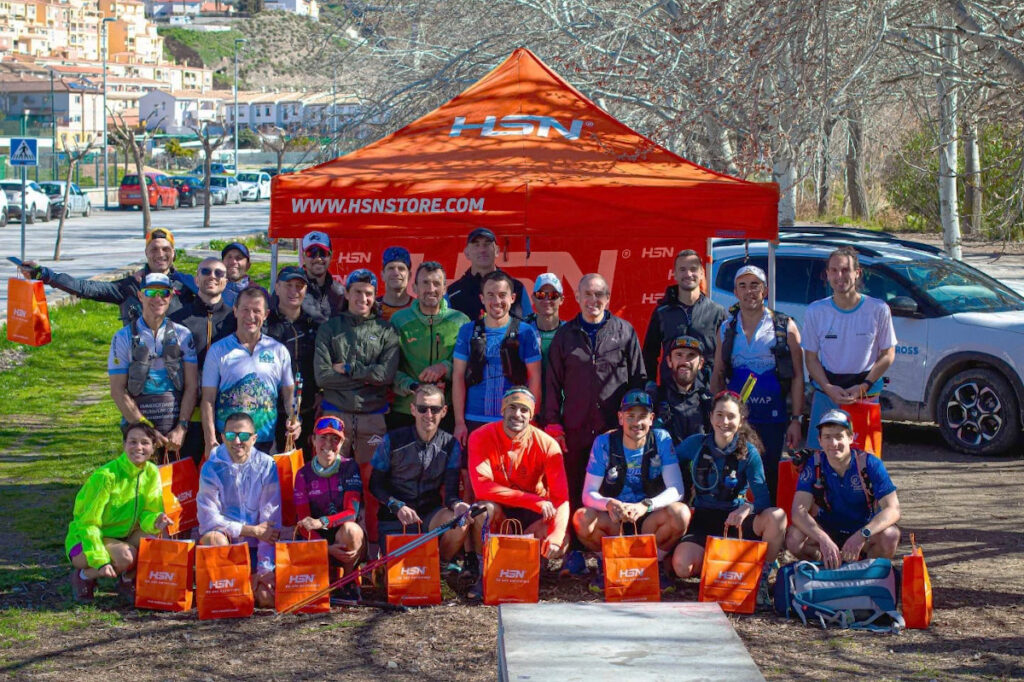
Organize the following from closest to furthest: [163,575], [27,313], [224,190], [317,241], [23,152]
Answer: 1. [163,575]
2. [317,241]
3. [27,313]
4. [23,152]
5. [224,190]

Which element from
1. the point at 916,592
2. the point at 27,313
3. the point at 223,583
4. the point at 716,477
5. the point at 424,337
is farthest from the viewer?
the point at 27,313

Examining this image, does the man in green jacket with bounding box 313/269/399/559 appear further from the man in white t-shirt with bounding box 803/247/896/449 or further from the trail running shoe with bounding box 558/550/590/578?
the man in white t-shirt with bounding box 803/247/896/449

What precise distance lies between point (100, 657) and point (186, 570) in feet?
2.51

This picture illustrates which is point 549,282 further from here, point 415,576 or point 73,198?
point 73,198

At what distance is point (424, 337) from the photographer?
7656 mm

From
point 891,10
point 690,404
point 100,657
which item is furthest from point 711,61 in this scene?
point 100,657

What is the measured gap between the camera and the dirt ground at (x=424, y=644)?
579 cm

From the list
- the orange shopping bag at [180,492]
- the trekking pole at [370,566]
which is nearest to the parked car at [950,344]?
the trekking pole at [370,566]

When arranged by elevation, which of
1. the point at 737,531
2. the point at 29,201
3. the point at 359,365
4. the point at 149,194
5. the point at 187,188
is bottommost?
the point at 737,531

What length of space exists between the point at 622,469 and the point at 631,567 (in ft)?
2.04

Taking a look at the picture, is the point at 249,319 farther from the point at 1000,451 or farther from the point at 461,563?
the point at 1000,451

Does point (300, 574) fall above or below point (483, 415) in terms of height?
below

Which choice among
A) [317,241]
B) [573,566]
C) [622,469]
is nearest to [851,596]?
[622,469]

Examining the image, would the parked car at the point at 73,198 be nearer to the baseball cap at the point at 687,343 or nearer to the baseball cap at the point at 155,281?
the baseball cap at the point at 155,281
